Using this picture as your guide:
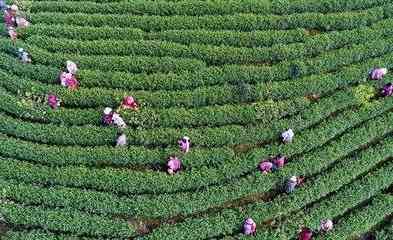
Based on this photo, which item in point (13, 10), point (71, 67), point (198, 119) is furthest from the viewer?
point (13, 10)

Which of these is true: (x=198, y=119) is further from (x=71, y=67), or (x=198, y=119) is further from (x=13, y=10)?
(x=13, y=10)

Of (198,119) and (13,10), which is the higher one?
(13,10)

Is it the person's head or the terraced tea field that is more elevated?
the person's head

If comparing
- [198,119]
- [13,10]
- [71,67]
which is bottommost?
[198,119]

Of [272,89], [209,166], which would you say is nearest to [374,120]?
[272,89]

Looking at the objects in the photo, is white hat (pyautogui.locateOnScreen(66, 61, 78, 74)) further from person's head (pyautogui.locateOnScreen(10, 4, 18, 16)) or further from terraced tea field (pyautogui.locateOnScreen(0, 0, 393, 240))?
person's head (pyautogui.locateOnScreen(10, 4, 18, 16))

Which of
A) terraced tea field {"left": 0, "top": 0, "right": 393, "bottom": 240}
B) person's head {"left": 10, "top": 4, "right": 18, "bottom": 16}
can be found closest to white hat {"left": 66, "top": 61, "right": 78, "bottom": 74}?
terraced tea field {"left": 0, "top": 0, "right": 393, "bottom": 240}

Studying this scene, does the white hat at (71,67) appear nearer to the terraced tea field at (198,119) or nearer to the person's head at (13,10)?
the terraced tea field at (198,119)

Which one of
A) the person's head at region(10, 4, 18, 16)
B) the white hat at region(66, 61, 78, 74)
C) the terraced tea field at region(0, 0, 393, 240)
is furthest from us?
the person's head at region(10, 4, 18, 16)

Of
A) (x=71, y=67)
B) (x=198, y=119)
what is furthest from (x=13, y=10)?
(x=198, y=119)
